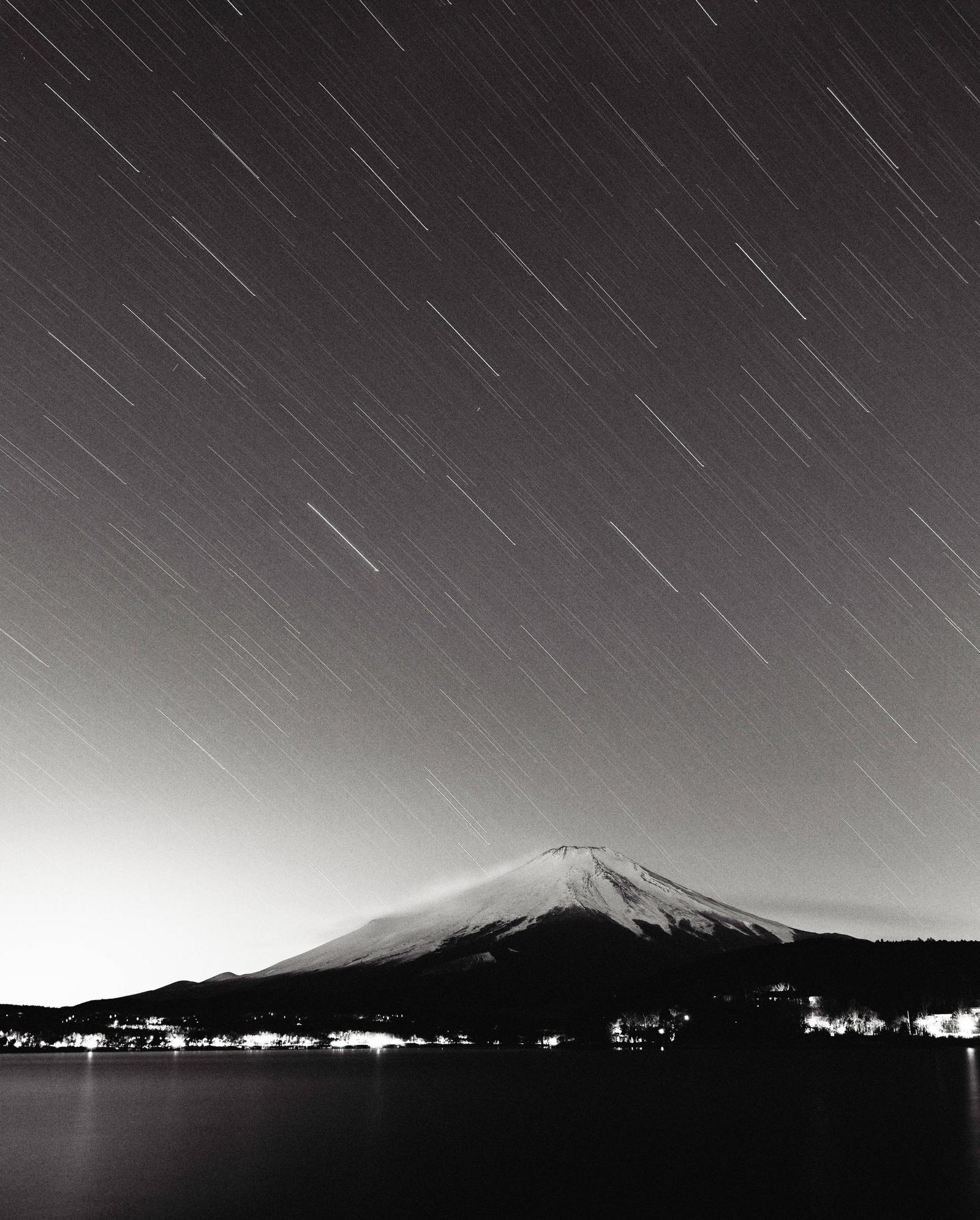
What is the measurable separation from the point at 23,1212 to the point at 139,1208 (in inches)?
148

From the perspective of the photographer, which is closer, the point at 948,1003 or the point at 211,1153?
the point at 211,1153

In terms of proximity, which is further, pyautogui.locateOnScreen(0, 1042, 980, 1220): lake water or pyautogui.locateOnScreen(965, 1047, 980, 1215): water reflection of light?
pyautogui.locateOnScreen(965, 1047, 980, 1215): water reflection of light

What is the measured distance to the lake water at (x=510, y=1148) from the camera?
33.8m

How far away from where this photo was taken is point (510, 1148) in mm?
47875

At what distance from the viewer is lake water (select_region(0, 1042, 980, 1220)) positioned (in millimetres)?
33781

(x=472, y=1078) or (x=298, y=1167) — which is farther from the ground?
(x=298, y=1167)

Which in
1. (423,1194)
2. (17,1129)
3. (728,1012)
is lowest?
(728,1012)

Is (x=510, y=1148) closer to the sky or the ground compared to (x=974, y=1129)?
closer to the sky

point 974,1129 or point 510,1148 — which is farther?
point 974,1129

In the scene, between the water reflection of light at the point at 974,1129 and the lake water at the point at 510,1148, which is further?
the water reflection of light at the point at 974,1129

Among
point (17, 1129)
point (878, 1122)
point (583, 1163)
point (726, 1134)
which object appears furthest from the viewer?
point (17, 1129)

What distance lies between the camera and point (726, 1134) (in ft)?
170

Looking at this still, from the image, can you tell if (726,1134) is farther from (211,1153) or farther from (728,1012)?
(728,1012)

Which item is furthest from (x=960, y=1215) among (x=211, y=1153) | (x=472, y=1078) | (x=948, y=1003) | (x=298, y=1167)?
(x=948, y=1003)
